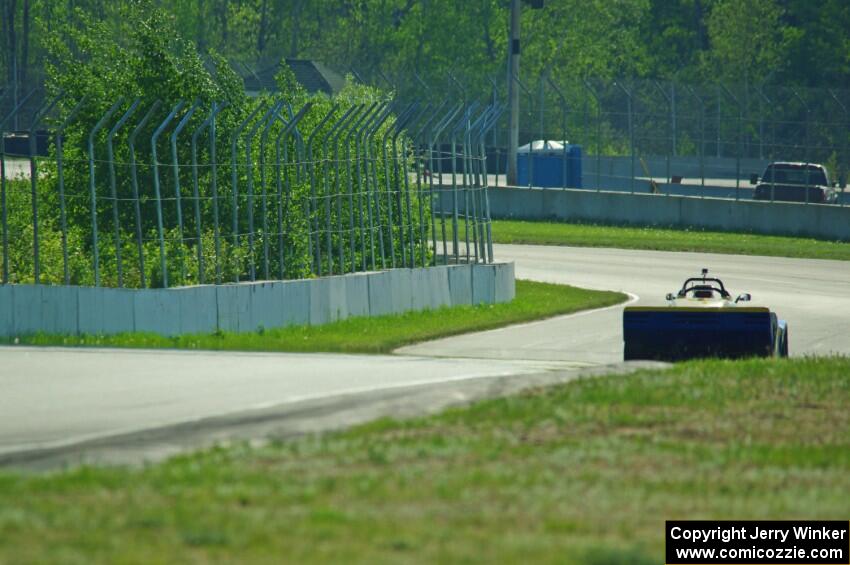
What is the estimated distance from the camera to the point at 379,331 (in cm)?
2452

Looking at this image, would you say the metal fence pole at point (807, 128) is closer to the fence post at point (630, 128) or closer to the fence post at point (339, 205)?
the fence post at point (630, 128)

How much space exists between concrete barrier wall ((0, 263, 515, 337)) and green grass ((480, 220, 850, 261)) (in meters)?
16.3

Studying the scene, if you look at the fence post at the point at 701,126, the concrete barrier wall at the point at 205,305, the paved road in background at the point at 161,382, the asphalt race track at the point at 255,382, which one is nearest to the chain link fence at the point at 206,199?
the concrete barrier wall at the point at 205,305

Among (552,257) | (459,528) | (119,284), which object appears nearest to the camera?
(459,528)

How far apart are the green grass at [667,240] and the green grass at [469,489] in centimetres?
2838

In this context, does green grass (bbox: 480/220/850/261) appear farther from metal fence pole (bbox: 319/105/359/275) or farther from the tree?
the tree

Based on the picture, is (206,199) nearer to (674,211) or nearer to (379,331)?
(379,331)

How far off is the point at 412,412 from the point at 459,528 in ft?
15.2

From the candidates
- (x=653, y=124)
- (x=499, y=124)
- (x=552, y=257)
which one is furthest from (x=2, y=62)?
(x=552, y=257)

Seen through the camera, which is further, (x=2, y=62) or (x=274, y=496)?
(x=2, y=62)

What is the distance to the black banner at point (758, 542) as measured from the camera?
8.38 m

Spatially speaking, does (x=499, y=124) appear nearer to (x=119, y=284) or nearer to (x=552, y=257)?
(x=552, y=257)

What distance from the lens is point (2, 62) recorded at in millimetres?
81438

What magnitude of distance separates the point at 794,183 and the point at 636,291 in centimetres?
1847
